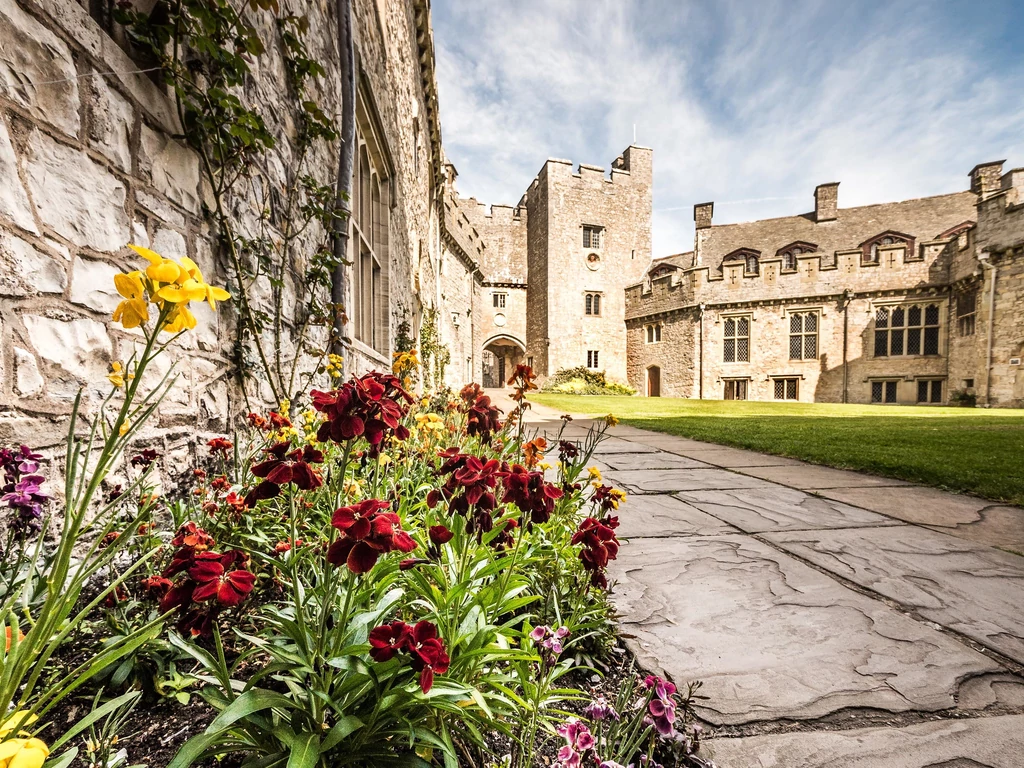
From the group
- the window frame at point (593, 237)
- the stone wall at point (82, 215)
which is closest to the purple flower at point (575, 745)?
the stone wall at point (82, 215)

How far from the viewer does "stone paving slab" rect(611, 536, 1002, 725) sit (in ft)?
3.96

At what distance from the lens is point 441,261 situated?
47.6ft

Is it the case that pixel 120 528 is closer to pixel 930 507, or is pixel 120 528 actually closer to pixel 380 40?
pixel 930 507

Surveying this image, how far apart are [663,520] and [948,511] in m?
1.85

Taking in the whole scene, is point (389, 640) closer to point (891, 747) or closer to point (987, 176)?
point (891, 747)

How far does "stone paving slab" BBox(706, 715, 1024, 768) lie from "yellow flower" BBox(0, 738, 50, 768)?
1164 mm

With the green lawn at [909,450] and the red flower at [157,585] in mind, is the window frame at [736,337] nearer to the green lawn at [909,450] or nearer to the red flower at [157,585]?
the green lawn at [909,450]

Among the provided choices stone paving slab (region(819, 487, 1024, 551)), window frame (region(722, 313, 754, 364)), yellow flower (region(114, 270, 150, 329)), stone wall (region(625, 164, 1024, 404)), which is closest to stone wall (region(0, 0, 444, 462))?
yellow flower (region(114, 270, 150, 329))

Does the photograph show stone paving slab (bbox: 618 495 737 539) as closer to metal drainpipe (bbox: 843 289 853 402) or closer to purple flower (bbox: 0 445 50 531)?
purple flower (bbox: 0 445 50 531)

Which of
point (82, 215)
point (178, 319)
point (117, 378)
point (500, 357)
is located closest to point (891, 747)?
point (178, 319)

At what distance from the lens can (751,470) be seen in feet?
13.6

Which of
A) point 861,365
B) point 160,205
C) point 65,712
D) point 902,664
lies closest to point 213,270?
point 160,205

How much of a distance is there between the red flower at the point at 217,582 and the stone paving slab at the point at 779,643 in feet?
3.66

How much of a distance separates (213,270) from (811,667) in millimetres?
2865
